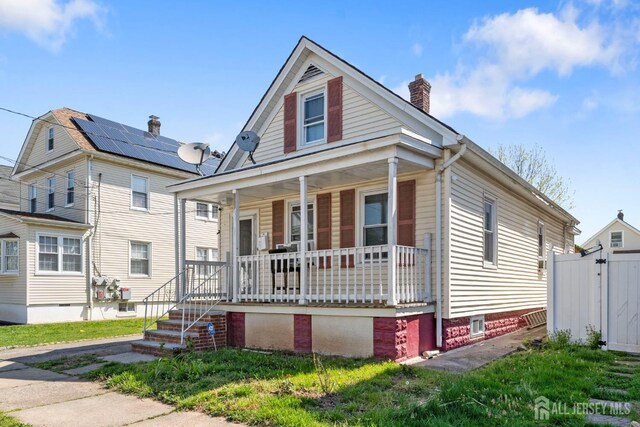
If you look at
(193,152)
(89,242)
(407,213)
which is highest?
(193,152)

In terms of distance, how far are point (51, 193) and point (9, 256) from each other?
3.50 m

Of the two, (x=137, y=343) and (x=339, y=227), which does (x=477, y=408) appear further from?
(x=137, y=343)

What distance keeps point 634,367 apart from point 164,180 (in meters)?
18.2

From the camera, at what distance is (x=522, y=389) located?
5.35 meters

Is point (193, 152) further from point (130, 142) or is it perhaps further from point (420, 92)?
point (130, 142)

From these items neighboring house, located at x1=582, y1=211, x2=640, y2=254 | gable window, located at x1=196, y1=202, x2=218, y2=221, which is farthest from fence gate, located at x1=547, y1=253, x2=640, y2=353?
neighboring house, located at x1=582, y1=211, x2=640, y2=254

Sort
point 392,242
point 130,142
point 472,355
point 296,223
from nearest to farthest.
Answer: point 392,242, point 472,355, point 296,223, point 130,142

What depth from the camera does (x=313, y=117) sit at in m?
11.7

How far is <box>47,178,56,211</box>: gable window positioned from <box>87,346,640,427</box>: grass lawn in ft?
47.8

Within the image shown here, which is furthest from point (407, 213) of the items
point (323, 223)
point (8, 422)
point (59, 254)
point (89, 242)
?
point (59, 254)

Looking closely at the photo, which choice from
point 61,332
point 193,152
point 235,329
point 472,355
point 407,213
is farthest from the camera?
point 61,332

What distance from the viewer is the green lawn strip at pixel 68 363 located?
327 inches

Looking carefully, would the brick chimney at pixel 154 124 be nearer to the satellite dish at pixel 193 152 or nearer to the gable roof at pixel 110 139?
the gable roof at pixel 110 139

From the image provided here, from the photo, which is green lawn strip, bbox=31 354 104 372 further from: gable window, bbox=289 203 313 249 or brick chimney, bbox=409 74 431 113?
brick chimney, bbox=409 74 431 113
